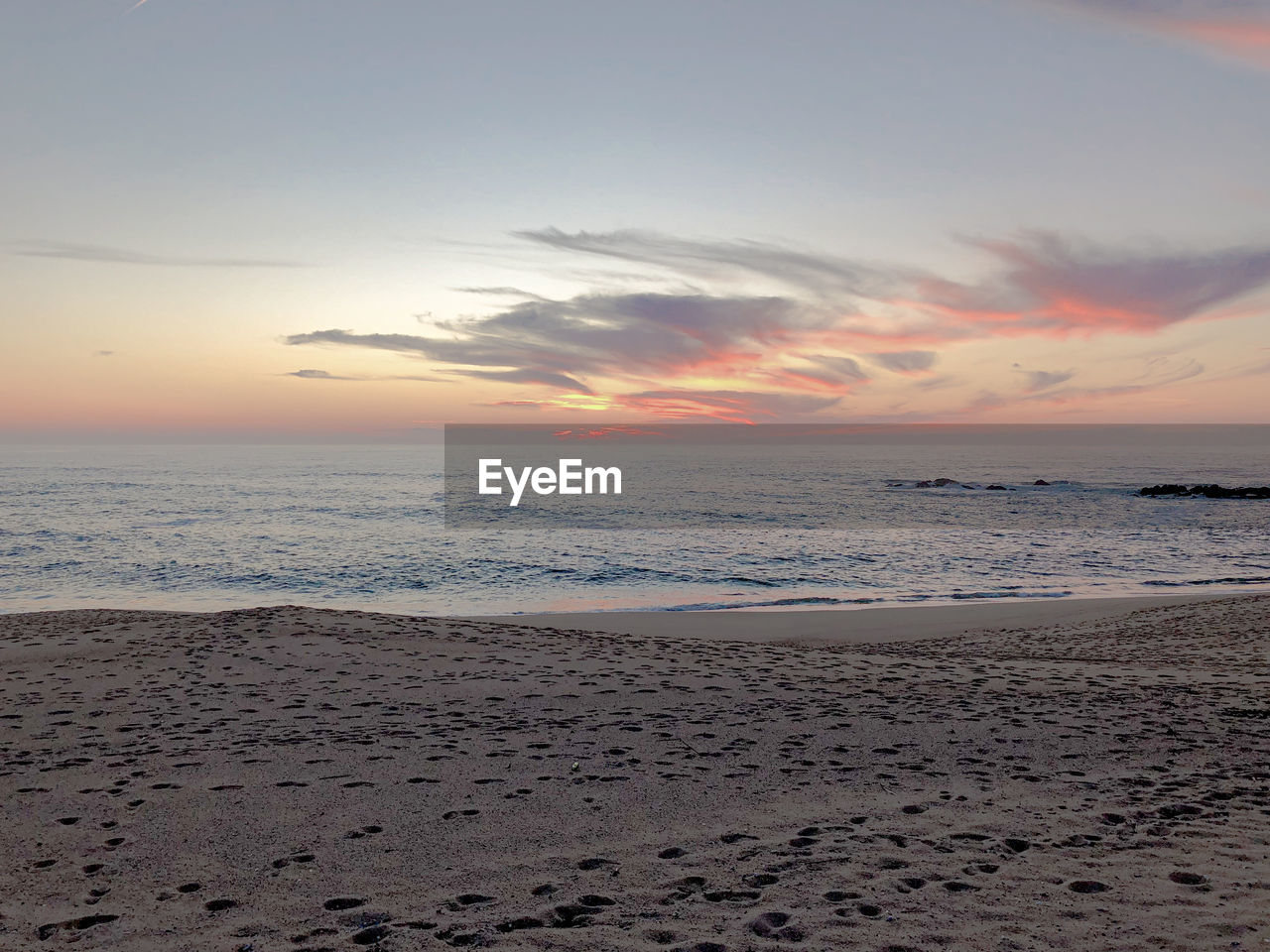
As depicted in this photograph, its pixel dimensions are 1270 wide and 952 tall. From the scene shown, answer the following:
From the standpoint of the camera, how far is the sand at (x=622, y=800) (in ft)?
15.8

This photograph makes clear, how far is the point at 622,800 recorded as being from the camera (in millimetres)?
7109

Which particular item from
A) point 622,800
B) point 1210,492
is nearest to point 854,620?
point 622,800

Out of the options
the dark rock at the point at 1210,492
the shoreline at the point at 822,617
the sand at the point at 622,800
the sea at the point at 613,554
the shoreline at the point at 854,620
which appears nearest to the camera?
the sand at the point at 622,800

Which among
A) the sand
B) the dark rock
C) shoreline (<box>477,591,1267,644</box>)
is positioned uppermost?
the dark rock

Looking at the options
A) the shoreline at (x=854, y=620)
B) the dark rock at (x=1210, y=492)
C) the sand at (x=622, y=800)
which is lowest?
the shoreline at (x=854, y=620)

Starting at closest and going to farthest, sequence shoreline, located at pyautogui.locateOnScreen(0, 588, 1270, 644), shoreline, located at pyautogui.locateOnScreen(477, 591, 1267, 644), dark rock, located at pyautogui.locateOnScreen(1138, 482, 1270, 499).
Answer: 1. shoreline, located at pyautogui.locateOnScreen(0, 588, 1270, 644)
2. shoreline, located at pyautogui.locateOnScreen(477, 591, 1267, 644)
3. dark rock, located at pyautogui.locateOnScreen(1138, 482, 1270, 499)

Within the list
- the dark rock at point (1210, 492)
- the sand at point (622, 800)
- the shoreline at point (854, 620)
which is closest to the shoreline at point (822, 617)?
the shoreline at point (854, 620)

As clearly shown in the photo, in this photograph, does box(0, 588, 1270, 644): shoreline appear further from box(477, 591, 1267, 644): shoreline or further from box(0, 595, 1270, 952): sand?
box(0, 595, 1270, 952): sand

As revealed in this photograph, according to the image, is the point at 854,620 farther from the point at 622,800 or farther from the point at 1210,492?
the point at 1210,492

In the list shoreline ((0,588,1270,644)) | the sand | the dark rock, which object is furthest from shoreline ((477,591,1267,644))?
the dark rock

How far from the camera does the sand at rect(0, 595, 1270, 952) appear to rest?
4812mm

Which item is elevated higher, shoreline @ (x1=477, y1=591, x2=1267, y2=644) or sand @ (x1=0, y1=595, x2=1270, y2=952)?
sand @ (x1=0, y1=595, x2=1270, y2=952)

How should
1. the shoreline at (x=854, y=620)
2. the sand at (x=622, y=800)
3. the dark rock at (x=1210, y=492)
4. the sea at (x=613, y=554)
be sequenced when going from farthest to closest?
1. the dark rock at (x=1210, y=492)
2. the sea at (x=613, y=554)
3. the shoreline at (x=854, y=620)
4. the sand at (x=622, y=800)

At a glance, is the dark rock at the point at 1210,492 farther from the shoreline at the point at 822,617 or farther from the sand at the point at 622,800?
the sand at the point at 622,800
